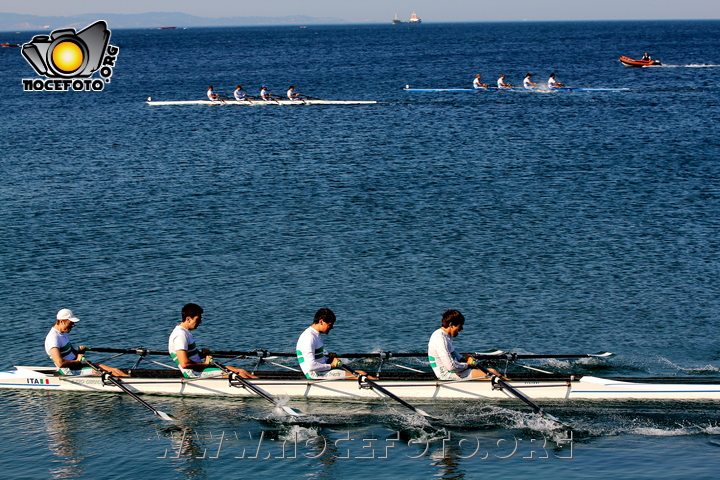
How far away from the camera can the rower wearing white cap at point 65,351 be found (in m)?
16.4

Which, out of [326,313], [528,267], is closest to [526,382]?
[326,313]

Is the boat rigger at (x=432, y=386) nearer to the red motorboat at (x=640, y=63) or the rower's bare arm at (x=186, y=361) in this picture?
the rower's bare arm at (x=186, y=361)

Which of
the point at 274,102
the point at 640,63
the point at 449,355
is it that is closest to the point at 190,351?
the point at 449,355

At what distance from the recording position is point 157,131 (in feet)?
175

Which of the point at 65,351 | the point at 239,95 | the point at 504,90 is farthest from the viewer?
the point at 504,90

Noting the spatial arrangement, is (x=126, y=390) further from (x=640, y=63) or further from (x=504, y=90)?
(x=640, y=63)

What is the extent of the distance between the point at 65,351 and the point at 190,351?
2.81 meters

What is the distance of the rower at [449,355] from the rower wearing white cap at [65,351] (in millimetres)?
6801

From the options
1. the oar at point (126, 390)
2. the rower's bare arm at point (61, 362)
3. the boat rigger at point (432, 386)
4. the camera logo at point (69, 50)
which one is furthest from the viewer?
the camera logo at point (69, 50)

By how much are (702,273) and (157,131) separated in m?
38.4

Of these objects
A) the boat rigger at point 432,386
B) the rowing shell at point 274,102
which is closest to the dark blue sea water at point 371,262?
the boat rigger at point 432,386

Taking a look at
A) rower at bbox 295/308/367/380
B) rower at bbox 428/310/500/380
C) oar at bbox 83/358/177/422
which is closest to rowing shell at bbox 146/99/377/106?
oar at bbox 83/358/177/422

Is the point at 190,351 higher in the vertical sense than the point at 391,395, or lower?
higher

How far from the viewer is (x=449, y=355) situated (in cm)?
1619
